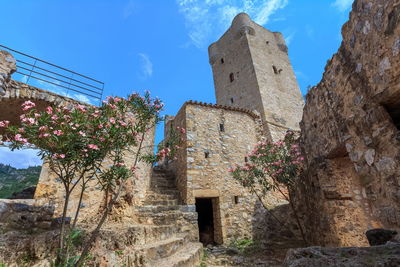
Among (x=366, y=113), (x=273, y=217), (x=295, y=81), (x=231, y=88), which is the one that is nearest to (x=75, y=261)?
(x=366, y=113)

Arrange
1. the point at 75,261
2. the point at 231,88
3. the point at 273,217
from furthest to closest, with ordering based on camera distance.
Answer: the point at 231,88 < the point at 273,217 < the point at 75,261

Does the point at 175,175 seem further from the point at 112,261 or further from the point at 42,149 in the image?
the point at 42,149

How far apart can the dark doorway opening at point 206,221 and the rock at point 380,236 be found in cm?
574

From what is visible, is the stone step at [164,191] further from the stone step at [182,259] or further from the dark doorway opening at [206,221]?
the stone step at [182,259]

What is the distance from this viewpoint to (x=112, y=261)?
271 cm

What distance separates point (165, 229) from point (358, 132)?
4.11 metres

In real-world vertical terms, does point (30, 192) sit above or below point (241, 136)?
below

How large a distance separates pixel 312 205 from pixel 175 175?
499cm

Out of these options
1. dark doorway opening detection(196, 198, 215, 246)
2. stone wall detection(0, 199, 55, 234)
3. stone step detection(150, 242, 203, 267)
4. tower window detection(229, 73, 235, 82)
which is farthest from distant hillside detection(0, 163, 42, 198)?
tower window detection(229, 73, 235, 82)

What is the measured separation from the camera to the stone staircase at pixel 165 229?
328cm

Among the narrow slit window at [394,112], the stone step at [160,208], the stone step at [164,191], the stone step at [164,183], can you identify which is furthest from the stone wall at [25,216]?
the narrow slit window at [394,112]

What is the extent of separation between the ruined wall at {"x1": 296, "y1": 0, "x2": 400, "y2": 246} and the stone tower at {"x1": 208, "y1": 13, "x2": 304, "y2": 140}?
7.27m

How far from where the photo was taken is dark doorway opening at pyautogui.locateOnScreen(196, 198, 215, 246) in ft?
22.2

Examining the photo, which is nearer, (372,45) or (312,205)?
(372,45)
